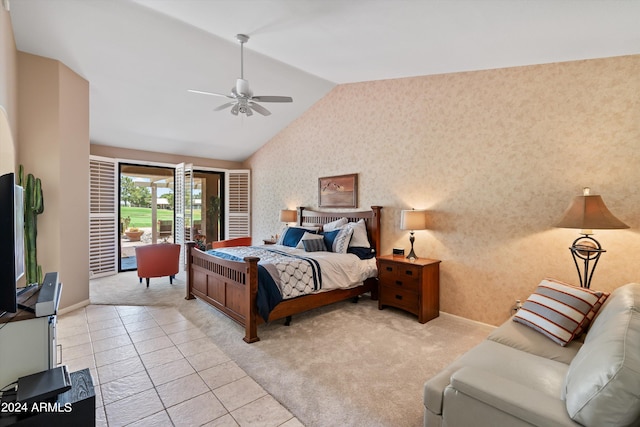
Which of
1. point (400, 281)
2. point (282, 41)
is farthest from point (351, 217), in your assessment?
point (282, 41)

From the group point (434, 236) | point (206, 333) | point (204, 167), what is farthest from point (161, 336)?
point (204, 167)

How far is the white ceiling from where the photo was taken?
2262 millimetres

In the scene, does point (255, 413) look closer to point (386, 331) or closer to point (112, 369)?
point (112, 369)

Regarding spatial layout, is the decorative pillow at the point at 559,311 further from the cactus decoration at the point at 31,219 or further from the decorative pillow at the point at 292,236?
the cactus decoration at the point at 31,219

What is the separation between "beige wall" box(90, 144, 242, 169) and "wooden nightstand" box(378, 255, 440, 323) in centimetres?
518

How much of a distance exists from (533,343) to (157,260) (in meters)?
5.20

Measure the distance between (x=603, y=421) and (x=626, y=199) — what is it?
2470 millimetres

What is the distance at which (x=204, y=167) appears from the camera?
24.1 feet

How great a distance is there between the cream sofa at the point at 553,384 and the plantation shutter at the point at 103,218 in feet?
20.6

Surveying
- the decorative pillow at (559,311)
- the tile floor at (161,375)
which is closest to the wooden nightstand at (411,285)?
the decorative pillow at (559,311)

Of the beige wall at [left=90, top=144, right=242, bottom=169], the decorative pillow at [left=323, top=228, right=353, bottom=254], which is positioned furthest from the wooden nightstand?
the beige wall at [left=90, top=144, right=242, bottom=169]

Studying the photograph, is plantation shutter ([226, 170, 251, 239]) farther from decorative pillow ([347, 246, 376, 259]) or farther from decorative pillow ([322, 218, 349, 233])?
decorative pillow ([347, 246, 376, 259])

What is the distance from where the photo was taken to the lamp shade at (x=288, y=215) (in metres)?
6.07

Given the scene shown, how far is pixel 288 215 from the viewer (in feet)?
20.0
